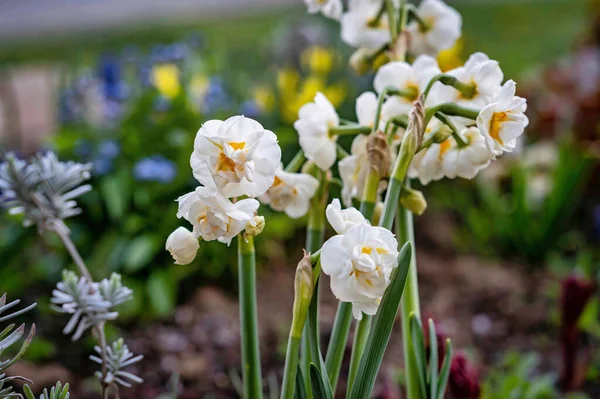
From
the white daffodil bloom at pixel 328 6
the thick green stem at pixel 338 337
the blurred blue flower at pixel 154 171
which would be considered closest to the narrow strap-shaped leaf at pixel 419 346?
the thick green stem at pixel 338 337

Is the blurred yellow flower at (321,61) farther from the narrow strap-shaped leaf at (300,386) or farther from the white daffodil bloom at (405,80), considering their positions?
the narrow strap-shaped leaf at (300,386)

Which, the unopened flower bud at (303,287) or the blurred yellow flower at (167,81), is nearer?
the unopened flower bud at (303,287)

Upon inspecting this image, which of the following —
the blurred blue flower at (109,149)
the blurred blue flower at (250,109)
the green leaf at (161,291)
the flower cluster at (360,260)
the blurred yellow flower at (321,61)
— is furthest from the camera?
the blurred yellow flower at (321,61)

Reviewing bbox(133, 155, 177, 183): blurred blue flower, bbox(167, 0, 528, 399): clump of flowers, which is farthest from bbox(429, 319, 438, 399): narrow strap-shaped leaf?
bbox(133, 155, 177, 183): blurred blue flower

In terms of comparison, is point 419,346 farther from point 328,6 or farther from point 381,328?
point 328,6

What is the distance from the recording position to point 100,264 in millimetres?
2143

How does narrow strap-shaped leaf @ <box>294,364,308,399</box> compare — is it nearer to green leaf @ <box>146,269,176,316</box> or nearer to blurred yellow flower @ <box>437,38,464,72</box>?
green leaf @ <box>146,269,176,316</box>

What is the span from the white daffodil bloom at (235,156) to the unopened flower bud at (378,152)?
154 millimetres

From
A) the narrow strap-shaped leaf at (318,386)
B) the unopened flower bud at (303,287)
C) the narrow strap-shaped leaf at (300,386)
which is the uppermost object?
the unopened flower bud at (303,287)

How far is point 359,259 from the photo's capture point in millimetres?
761

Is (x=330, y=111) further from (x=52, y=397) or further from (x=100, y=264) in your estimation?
(x=100, y=264)

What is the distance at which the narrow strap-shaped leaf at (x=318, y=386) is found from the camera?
854 mm

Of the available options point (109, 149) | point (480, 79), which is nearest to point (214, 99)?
point (109, 149)

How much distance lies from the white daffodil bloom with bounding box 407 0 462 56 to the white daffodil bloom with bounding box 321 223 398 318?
1.55 ft
